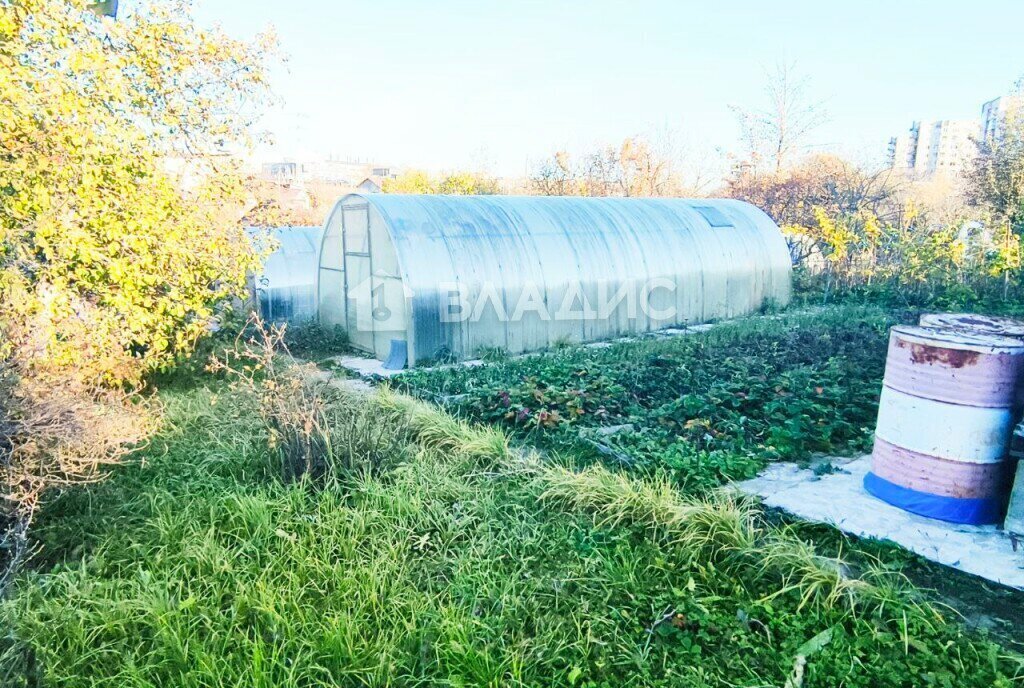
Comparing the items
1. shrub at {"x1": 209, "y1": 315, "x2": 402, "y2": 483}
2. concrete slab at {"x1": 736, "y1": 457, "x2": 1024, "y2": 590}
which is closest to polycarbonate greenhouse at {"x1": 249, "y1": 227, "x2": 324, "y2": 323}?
shrub at {"x1": 209, "y1": 315, "x2": 402, "y2": 483}

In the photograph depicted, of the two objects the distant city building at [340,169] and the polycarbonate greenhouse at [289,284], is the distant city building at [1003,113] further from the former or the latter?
the distant city building at [340,169]

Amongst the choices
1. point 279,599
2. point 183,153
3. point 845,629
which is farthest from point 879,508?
point 183,153

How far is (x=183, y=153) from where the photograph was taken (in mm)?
8484

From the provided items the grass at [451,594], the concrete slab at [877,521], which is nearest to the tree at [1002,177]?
the concrete slab at [877,521]

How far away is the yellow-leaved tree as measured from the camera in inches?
222

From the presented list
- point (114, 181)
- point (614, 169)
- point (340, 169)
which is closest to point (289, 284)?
point (114, 181)

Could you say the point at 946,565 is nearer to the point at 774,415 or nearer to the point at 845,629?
the point at 845,629

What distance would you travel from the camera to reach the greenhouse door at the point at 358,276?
37.9 ft

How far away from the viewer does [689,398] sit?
23.4 feet

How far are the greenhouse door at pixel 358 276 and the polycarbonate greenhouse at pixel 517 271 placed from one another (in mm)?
19

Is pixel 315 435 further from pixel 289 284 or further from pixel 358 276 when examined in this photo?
pixel 289 284

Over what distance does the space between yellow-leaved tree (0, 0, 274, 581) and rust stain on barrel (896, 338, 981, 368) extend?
575cm

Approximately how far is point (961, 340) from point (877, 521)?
1.37m

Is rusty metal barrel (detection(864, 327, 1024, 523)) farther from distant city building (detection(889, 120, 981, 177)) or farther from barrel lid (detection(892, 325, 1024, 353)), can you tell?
distant city building (detection(889, 120, 981, 177))
